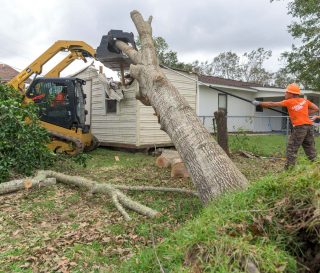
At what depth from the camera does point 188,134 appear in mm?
5203

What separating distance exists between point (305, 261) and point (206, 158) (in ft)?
7.30

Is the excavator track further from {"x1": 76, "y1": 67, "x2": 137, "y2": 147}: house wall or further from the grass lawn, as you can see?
the grass lawn

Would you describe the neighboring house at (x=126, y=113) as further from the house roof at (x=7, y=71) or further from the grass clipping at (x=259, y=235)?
the house roof at (x=7, y=71)

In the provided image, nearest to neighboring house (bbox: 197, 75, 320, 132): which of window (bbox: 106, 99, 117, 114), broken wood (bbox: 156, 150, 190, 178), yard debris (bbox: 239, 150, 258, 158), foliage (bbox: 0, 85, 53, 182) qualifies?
window (bbox: 106, 99, 117, 114)

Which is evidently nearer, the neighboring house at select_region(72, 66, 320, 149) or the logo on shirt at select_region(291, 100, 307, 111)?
the logo on shirt at select_region(291, 100, 307, 111)

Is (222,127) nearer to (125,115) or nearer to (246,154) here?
(246,154)

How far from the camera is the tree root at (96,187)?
17.7 feet

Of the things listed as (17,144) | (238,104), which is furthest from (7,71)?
(17,144)

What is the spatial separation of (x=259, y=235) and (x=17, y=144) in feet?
19.0

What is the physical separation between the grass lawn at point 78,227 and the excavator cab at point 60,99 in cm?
448

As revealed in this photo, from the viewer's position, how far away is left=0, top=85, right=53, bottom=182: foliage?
716 cm

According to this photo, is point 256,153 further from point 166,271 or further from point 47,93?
point 166,271

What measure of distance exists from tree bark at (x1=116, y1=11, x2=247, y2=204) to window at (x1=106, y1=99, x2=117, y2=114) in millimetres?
6079

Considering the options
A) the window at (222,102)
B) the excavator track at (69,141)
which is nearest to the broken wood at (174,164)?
the excavator track at (69,141)
